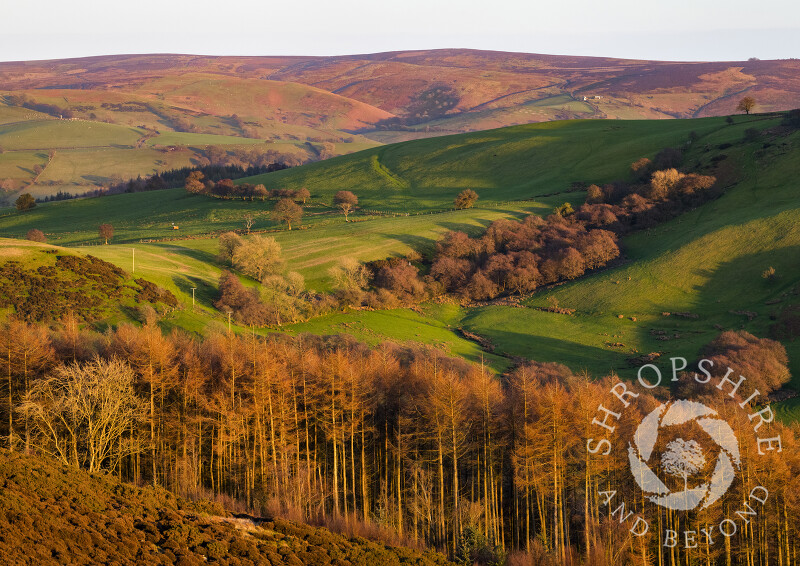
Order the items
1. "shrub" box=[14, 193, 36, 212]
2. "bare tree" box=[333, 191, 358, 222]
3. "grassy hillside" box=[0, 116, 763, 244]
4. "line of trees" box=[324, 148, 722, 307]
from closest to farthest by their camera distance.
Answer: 1. "line of trees" box=[324, 148, 722, 307]
2. "grassy hillside" box=[0, 116, 763, 244]
3. "bare tree" box=[333, 191, 358, 222]
4. "shrub" box=[14, 193, 36, 212]

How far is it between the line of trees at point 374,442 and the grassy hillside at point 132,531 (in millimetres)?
7602

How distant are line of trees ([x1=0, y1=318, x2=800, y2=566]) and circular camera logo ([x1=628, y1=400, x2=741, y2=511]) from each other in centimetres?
88

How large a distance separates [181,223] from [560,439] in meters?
116

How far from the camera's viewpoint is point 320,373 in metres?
52.9

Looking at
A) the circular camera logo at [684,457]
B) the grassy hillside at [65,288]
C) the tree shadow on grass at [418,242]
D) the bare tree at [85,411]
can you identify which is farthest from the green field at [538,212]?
the bare tree at [85,411]

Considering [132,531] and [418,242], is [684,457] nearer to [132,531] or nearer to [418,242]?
[132,531]

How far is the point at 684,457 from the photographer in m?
41.7

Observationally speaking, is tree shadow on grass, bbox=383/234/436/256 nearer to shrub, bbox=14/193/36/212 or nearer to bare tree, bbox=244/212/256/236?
bare tree, bbox=244/212/256/236

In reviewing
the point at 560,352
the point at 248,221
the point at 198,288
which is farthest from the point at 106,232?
the point at 560,352

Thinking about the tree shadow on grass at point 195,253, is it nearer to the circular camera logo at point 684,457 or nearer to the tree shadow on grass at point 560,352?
the tree shadow on grass at point 560,352

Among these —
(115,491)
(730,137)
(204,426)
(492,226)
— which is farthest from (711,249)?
(115,491)

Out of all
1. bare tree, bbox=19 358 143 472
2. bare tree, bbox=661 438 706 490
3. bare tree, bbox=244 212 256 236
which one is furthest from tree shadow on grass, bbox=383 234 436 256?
bare tree, bbox=661 438 706 490

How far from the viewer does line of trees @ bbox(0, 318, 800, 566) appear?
136ft

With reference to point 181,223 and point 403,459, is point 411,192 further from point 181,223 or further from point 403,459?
point 403,459
